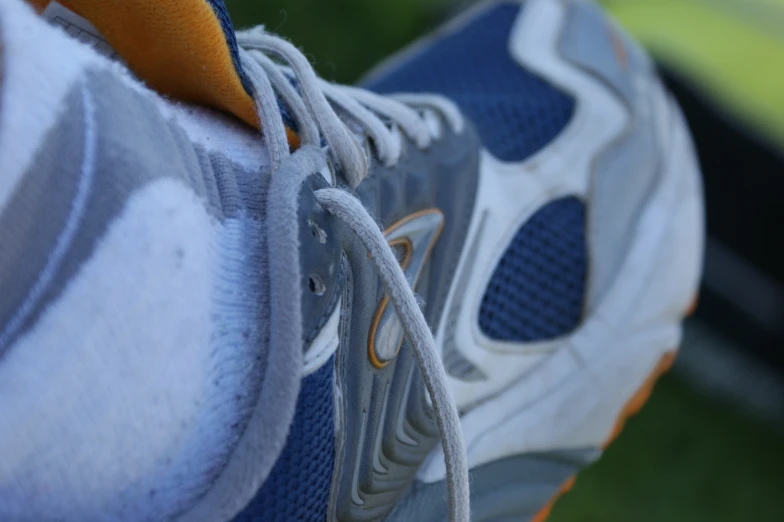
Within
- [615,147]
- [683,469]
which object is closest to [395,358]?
[615,147]

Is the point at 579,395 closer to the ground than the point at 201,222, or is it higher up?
closer to the ground

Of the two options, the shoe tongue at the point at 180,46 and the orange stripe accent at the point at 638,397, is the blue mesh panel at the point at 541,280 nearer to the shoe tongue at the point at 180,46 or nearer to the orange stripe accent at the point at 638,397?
the orange stripe accent at the point at 638,397

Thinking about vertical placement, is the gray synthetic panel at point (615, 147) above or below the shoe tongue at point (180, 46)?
below

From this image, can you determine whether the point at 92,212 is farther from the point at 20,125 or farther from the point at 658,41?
the point at 658,41

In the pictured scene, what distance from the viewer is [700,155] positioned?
3.32 ft

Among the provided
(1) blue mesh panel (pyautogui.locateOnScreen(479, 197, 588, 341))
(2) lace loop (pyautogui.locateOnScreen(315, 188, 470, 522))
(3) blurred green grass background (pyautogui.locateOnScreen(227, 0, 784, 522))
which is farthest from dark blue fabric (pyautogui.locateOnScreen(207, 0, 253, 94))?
(3) blurred green grass background (pyautogui.locateOnScreen(227, 0, 784, 522))

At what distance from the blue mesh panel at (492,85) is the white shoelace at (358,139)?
0.11m

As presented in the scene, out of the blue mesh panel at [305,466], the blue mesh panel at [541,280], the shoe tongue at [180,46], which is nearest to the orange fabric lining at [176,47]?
the shoe tongue at [180,46]

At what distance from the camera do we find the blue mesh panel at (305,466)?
0.39 m

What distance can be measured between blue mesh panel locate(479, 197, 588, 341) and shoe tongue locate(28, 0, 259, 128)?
0.96 feet

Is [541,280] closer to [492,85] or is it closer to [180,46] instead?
[492,85]

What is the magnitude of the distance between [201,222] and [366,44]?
0.93 m

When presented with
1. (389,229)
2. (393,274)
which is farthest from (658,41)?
(393,274)

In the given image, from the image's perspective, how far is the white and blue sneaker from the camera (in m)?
0.32
